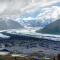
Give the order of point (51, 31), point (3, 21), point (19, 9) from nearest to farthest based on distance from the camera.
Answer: point (51, 31)
point (3, 21)
point (19, 9)

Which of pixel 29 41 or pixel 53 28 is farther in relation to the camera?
pixel 29 41

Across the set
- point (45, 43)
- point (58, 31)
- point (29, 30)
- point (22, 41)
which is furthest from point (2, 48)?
point (58, 31)

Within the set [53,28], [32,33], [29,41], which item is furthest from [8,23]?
[53,28]

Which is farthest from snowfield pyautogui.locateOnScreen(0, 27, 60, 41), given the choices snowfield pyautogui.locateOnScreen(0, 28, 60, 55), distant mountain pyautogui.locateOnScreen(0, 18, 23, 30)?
distant mountain pyautogui.locateOnScreen(0, 18, 23, 30)

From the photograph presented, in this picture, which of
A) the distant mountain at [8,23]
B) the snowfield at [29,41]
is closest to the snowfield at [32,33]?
the snowfield at [29,41]

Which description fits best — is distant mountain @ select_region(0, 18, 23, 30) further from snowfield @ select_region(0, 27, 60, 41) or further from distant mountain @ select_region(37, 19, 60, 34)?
distant mountain @ select_region(37, 19, 60, 34)

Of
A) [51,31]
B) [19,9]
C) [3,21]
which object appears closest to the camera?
[51,31]

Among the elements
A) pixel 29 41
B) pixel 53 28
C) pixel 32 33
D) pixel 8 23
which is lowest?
pixel 29 41

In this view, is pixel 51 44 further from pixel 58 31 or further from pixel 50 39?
pixel 58 31

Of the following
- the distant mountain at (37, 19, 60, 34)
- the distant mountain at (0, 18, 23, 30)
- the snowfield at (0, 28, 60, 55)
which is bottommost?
the snowfield at (0, 28, 60, 55)

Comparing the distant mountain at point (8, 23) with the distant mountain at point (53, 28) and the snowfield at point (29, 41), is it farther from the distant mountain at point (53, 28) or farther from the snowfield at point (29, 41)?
the distant mountain at point (53, 28)

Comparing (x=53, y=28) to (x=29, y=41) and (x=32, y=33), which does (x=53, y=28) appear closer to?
(x=32, y=33)
